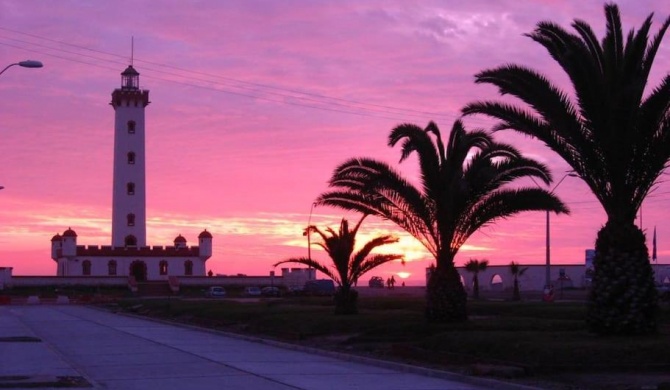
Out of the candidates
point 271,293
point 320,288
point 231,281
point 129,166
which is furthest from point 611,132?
point 231,281

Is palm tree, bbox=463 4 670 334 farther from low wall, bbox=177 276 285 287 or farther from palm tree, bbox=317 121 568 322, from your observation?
low wall, bbox=177 276 285 287

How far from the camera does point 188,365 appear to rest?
70.8 feet

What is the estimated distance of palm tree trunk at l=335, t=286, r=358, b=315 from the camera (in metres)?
34.9

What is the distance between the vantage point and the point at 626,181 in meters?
21.1

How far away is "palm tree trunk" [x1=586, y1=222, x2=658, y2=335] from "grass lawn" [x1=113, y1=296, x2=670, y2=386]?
0.41 meters

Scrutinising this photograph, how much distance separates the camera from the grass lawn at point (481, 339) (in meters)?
18.4

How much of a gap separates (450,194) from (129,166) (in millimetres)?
67221

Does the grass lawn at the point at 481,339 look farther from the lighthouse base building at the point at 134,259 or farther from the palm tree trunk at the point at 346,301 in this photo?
the lighthouse base building at the point at 134,259

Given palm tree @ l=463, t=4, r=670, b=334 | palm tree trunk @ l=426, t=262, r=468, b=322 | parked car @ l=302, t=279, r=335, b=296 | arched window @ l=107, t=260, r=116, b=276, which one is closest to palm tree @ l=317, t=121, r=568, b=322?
palm tree trunk @ l=426, t=262, r=468, b=322

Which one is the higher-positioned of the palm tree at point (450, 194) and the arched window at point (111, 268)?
the palm tree at point (450, 194)

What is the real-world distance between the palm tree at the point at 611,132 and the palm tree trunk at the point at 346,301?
47.5ft

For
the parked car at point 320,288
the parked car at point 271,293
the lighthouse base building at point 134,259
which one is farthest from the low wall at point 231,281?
the parked car at point 320,288

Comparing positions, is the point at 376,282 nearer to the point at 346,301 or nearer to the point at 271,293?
the point at 271,293

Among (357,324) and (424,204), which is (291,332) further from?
(424,204)
